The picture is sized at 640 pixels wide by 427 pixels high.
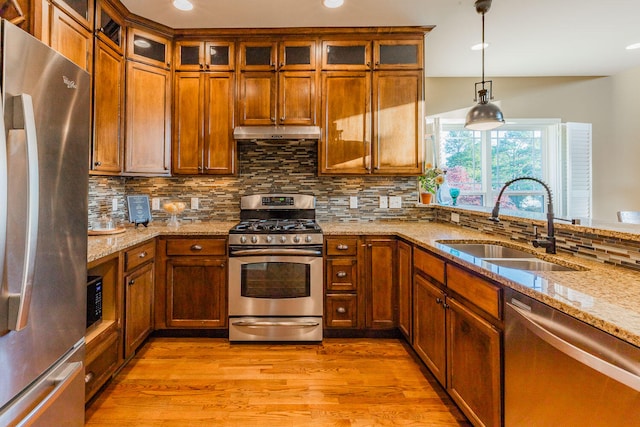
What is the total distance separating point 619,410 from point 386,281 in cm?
189

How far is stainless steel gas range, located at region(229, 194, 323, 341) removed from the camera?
8.62 feet

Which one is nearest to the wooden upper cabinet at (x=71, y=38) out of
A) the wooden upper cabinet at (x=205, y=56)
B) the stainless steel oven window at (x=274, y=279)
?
the wooden upper cabinet at (x=205, y=56)

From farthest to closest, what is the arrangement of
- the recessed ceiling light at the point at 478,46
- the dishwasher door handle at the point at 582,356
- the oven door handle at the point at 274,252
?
the recessed ceiling light at the point at 478,46 → the oven door handle at the point at 274,252 → the dishwasher door handle at the point at 582,356

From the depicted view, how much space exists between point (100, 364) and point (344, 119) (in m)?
2.51

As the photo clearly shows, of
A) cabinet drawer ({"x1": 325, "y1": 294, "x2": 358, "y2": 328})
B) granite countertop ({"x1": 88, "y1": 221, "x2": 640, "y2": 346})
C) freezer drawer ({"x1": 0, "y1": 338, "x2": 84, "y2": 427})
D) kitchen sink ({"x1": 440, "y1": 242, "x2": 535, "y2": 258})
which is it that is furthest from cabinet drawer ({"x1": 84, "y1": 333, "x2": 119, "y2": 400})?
kitchen sink ({"x1": 440, "y1": 242, "x2": 535, "y2": 258})

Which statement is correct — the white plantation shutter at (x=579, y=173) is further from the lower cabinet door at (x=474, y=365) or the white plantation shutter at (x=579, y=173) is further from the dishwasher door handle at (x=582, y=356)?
the dishwasher door handle at (x=582, y=356)

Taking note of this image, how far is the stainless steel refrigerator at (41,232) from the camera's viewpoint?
37.8 inches

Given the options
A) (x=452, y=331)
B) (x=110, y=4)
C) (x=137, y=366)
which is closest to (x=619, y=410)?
(x=452, y=331)

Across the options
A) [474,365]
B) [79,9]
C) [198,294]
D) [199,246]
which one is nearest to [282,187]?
[199,246]

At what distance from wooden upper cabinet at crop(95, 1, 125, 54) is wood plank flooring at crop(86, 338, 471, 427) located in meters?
2.33

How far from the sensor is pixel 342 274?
107 inches

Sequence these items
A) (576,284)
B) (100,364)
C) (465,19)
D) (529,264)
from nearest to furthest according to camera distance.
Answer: (576,284), (529,264), (100,364), (465,19)

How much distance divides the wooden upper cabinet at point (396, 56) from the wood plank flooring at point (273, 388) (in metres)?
2.40

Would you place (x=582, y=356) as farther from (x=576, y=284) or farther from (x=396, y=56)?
(x=396, y=56)
